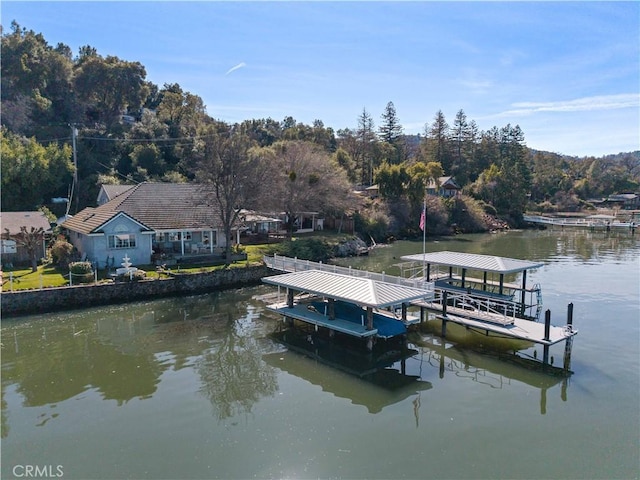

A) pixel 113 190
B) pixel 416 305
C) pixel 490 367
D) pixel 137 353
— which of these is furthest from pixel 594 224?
pixel 137 353

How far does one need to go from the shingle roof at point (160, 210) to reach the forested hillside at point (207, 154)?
8.03ft

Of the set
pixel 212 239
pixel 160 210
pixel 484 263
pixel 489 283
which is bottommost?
pixel 489 283

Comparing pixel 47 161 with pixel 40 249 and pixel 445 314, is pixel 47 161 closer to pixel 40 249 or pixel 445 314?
pixel 40 249

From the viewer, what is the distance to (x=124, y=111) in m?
75.3

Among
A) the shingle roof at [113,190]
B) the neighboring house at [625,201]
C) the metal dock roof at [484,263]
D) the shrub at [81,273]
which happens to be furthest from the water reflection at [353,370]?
the neighboring house at [625,201]

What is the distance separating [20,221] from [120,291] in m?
11.8

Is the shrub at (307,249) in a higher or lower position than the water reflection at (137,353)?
higher

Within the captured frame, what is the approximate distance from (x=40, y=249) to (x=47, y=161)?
2040 centimetres

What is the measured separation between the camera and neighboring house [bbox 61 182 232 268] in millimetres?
28359

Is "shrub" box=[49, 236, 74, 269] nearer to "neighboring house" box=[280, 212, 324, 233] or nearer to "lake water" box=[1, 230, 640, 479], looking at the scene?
"lake water" box=[1, 230, 640, 479]

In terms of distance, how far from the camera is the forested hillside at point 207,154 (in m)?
42.0

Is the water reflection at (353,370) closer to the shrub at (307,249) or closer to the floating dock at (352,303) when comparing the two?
the floating dock at (352,303)

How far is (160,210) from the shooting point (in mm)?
33094
